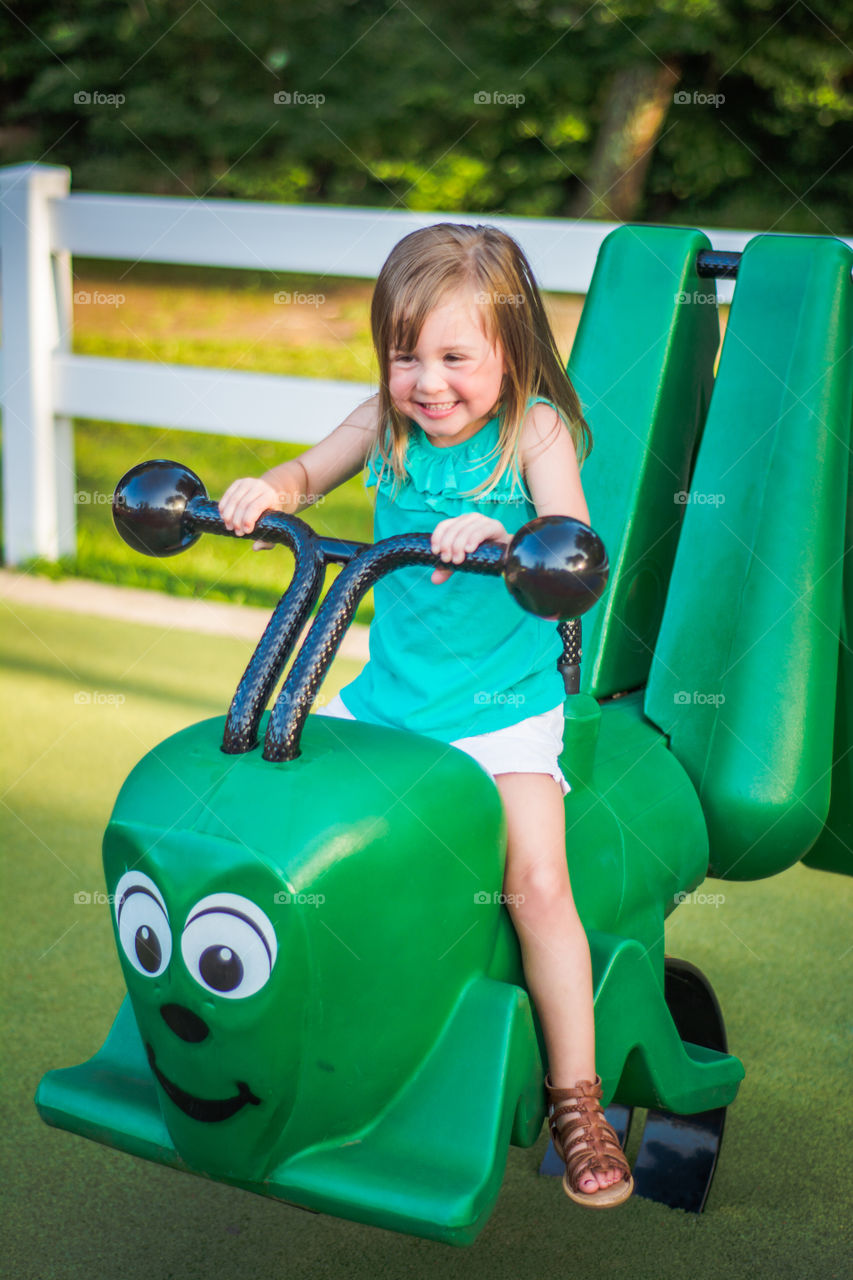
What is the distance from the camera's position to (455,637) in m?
1.35

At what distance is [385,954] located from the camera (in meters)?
1.10

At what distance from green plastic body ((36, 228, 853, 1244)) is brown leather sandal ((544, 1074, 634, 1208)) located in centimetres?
3

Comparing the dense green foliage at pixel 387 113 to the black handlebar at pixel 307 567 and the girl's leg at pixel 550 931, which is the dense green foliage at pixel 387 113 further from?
the girl's leg at pixel 550 931

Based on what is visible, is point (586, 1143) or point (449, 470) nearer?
point (586, 1143)

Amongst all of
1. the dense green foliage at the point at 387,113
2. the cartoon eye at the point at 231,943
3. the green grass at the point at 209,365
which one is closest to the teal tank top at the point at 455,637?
the cartoon eye at the point at 231,943

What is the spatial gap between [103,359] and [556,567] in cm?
352

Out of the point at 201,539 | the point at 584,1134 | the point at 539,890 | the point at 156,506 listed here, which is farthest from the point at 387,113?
the point at 584,1134

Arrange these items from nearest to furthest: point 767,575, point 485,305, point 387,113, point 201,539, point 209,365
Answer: point 485,305 < point 767,575 < point 201,539 < point 209,365 < point 387,113

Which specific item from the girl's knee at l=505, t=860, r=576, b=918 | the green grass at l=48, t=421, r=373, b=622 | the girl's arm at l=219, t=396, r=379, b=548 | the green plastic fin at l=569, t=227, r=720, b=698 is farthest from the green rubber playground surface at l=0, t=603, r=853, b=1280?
the green grass at l=48, t=421, r=373, b=622

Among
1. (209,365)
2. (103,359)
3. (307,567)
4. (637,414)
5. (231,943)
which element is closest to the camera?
(231,943)

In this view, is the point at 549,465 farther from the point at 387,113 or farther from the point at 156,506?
the point at 387,113

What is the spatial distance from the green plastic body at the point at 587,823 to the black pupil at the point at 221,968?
2 centimetres

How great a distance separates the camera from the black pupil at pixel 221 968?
41.0 inches

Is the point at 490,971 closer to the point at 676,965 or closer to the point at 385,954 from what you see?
the point at 385,954
